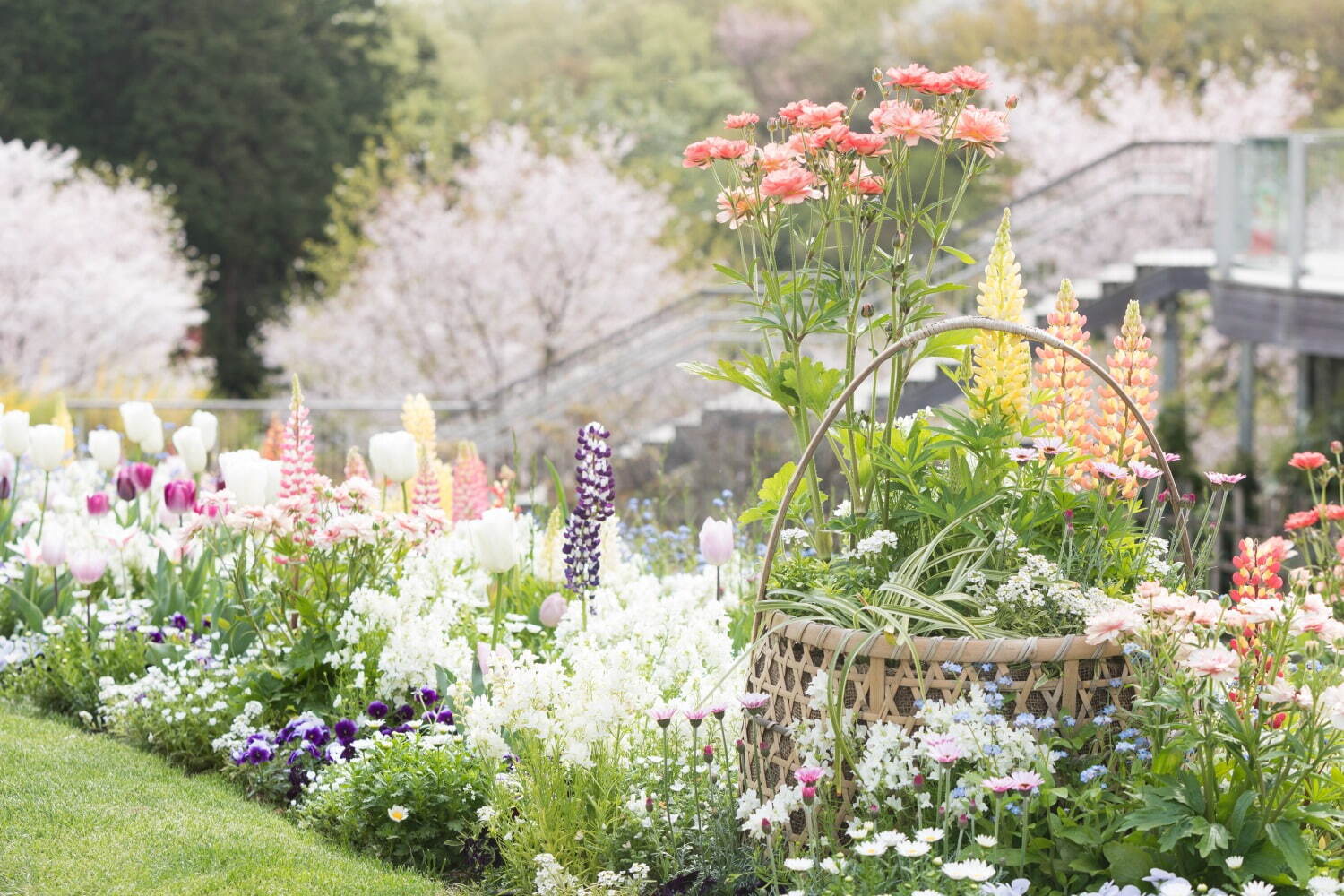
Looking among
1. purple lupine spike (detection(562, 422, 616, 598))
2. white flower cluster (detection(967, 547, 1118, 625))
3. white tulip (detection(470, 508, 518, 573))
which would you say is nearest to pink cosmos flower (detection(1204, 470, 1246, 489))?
white flower cluster (detection(967, 547, 1118, 625))

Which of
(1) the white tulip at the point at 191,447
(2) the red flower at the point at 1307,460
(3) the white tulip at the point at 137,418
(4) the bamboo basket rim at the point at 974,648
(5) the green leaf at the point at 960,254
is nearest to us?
(4) the bamboo basket rim at the point at 974,648

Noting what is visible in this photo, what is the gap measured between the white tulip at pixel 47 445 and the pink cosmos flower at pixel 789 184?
3.15 metres

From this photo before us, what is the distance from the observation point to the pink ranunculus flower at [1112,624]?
7.80 ft

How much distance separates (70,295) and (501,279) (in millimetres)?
5400

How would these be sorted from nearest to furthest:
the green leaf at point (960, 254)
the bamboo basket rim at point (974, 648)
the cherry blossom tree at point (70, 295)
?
the bamboo basket rim at point (974, 648) < the green leaf at point (960, 254) < the cherry blossom tree at point (70, 295)

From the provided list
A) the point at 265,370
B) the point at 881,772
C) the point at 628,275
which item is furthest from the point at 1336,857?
the point at 265,370

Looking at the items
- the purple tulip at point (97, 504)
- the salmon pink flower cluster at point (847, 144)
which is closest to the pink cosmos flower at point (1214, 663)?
Result: the salmon pink flower cluster at point (847, 144)

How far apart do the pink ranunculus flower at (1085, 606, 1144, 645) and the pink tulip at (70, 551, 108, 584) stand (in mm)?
3292

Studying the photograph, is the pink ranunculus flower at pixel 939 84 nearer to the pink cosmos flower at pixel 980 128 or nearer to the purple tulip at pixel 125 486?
the pink cosmos flower at pixel 980 128

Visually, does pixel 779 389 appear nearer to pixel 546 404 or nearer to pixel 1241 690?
pixel 1241 690

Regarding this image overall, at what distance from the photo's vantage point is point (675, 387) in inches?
589

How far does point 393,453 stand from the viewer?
4.25m

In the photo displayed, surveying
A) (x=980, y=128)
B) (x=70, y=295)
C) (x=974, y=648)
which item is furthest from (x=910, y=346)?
(x=70, y=295)

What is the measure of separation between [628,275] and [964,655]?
15304 millimetres
